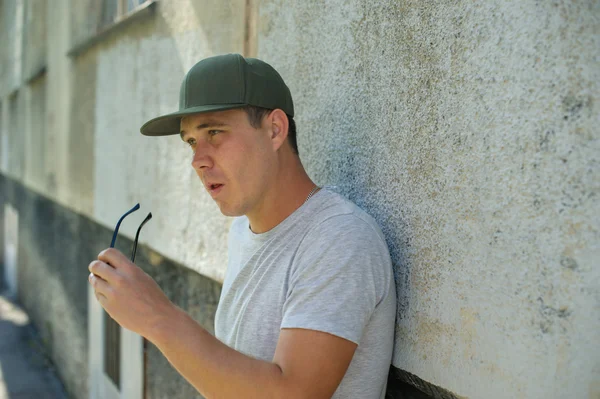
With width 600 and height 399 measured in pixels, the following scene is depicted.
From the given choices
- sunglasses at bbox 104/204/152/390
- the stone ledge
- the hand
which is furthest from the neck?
sunglasses at bbox 104/204/152/390

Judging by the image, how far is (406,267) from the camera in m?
1.87

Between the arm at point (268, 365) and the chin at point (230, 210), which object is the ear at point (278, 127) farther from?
→ the arm at point (268, 365)

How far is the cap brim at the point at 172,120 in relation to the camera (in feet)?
6.00

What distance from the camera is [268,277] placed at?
1858 millimetres

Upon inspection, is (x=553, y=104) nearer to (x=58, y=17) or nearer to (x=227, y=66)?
(x=227, y=66)

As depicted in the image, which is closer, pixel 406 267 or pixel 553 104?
pixel 553 104

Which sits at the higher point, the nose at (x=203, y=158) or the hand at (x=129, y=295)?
the nose at (x=203, y=158)

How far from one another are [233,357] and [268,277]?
13.6 inches

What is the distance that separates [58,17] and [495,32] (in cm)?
688

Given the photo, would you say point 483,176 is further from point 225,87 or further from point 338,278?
point 225,87

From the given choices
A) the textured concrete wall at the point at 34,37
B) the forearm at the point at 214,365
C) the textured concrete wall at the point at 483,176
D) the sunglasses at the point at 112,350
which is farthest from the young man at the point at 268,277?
the textured concrete wall at the point at 34,37

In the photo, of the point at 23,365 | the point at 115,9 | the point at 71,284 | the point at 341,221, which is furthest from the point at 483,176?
the point at 23,365

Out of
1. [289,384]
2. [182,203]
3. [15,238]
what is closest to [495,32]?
[289,384]

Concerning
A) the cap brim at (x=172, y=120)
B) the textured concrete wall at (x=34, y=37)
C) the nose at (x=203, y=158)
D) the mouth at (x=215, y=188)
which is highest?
the textured concrete wall at (x=34, y=37)
